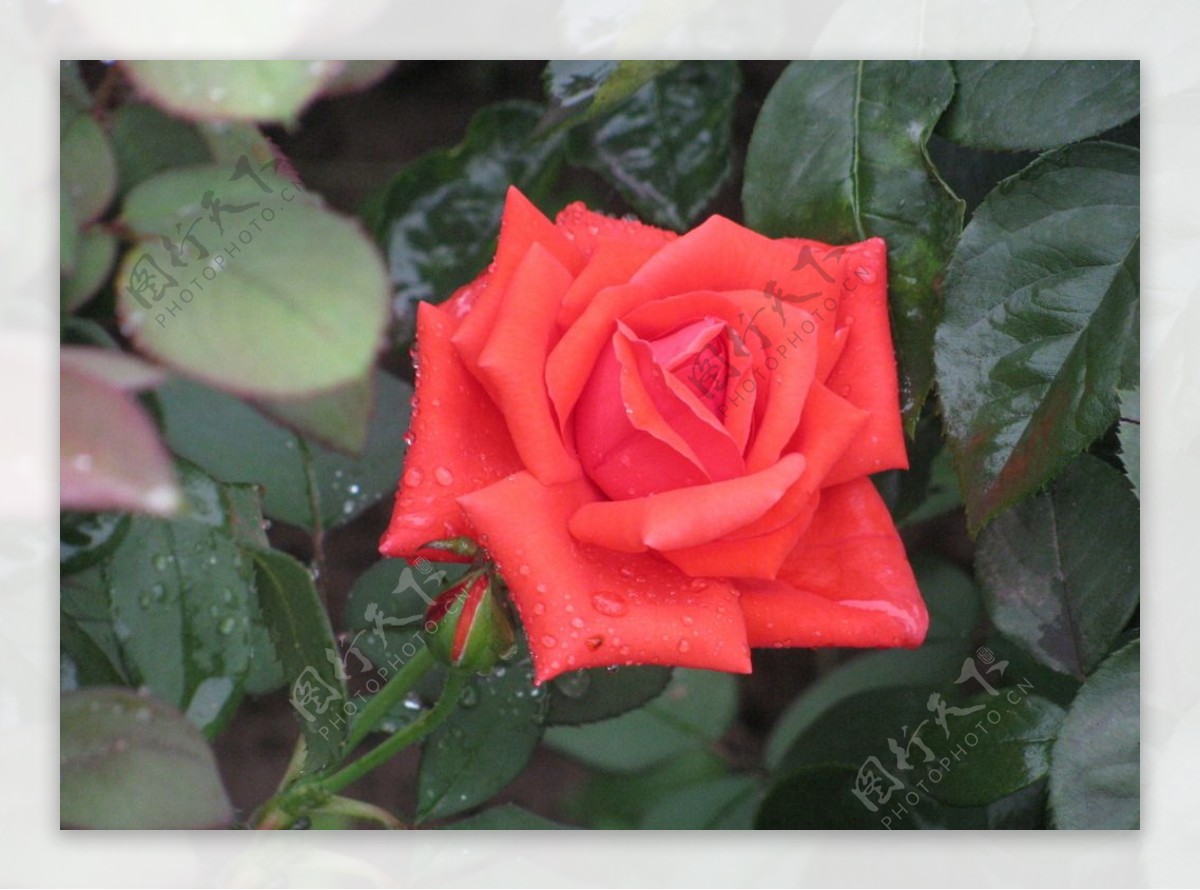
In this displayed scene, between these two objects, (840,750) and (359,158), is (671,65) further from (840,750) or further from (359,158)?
(840,750)

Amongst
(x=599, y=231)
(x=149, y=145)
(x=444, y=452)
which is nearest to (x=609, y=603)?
(x=444, y=452)

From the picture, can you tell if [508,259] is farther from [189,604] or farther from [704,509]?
[189,604]

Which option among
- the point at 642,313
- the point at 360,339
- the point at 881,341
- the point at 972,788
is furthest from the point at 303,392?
the point at 972,788

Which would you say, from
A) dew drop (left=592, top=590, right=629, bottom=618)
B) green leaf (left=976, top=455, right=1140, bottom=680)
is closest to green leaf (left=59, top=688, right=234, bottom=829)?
dew drop (left=592, top=590, right=629, bottom=618)

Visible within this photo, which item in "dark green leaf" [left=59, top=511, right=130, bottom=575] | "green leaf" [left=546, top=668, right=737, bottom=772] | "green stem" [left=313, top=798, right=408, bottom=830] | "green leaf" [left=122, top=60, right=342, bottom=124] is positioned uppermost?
"green leaf" [left=122, top=60, right=342, bottom=124]

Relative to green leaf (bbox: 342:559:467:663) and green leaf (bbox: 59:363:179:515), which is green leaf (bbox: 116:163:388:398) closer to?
green leaf (bbox: 59:363:179:515)

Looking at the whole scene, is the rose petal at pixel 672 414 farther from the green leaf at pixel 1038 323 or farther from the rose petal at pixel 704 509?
the green leaf at pixel 1038 323
